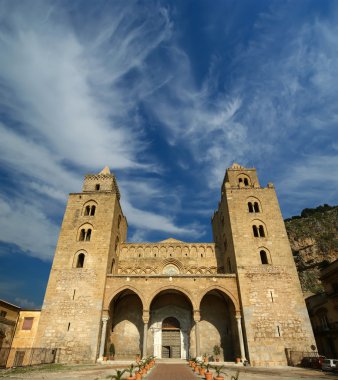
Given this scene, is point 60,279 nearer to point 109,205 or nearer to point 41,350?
point 41,350

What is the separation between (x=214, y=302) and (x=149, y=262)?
7.26 m

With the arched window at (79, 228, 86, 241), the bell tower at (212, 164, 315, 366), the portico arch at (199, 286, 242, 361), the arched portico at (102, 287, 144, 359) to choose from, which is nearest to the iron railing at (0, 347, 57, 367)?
the arched portico at (102, 287, 144, 359)

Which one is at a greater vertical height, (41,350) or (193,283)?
(193,283)

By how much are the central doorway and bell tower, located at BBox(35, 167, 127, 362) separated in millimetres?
6412

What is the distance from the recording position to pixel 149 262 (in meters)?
26.3

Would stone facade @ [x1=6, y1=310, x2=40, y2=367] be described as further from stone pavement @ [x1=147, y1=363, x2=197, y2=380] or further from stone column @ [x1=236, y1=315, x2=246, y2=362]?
stone column @ [x1=236, y1=315, x2=246, y2=362]

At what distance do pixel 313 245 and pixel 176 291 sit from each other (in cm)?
2983

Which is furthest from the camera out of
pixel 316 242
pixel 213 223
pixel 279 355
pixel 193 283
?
pixel 316 242

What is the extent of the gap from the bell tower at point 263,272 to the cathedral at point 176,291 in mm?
75

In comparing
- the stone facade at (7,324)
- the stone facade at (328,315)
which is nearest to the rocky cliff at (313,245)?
the stone facade at (328,315)

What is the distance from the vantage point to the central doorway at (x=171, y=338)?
2222 centimetres

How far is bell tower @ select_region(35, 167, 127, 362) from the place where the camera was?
1906cm

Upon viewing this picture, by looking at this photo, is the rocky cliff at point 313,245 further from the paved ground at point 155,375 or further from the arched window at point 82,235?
the arched window at point 82,235

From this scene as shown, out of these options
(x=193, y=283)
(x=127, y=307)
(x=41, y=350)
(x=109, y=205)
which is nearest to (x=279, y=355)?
(x=193, y=283)
